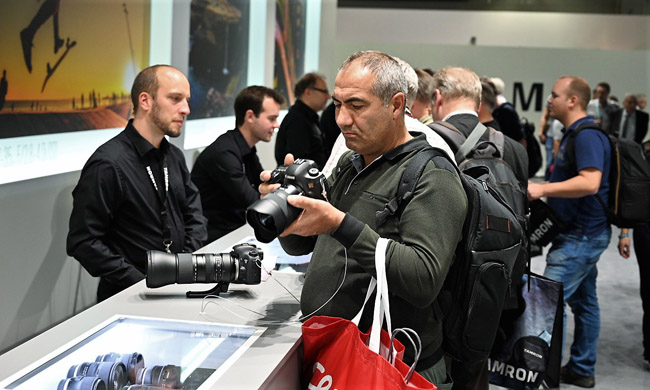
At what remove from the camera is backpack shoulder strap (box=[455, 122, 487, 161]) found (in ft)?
10.3

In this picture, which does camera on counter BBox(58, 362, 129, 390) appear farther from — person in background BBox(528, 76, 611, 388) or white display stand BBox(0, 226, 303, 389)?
person in background BBox(528, 76, 611, 388)

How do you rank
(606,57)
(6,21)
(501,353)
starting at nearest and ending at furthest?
(6,21), (501,353), (606,57)

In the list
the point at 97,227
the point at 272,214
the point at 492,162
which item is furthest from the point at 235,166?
the point at 272,214

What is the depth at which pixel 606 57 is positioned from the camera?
13.4 meters

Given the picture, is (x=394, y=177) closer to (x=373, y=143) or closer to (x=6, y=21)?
(x=373, y=143)

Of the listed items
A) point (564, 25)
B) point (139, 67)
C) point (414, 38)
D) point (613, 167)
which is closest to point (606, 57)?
point (564, 25)

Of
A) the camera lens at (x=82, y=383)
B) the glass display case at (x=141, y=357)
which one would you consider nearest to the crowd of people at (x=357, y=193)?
the glass display case at (x=141, y=357)

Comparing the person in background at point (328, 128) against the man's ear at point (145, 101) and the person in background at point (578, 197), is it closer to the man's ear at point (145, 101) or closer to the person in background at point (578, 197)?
the person in background at point (578, 197)

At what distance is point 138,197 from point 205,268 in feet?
2.98

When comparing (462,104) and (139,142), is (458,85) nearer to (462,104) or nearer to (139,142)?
(462,104)

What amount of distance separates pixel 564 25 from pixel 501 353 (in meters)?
12.2

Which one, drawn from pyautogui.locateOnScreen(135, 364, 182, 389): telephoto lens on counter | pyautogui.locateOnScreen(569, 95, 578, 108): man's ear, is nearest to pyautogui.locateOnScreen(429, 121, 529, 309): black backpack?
pyautogui.locateOnScreen(569, 95, 578, 108): man's ear

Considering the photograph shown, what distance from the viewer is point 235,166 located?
13.5 ft

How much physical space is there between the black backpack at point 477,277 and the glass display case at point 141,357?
57cm
